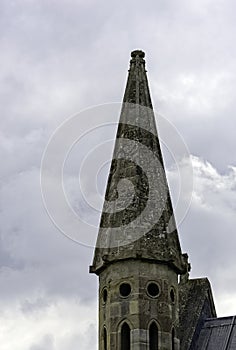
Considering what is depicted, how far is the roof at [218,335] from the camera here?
40469 millimetres

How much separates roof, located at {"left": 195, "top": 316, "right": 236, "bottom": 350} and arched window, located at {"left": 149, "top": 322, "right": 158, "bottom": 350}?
4.30m

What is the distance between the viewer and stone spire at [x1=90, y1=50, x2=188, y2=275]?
127ft

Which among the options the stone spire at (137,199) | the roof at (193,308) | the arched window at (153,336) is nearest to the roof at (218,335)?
the roof at (193,308)

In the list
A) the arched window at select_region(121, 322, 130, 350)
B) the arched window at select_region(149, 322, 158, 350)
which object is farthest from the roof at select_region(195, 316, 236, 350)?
the arched window at select_region(121, 322, 130, 350)

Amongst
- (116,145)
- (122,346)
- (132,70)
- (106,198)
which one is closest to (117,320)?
(122,346)

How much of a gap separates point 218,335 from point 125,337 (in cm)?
598

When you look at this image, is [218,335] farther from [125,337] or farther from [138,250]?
[138,250]

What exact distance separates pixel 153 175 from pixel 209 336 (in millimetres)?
7746

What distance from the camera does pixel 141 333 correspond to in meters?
36.7

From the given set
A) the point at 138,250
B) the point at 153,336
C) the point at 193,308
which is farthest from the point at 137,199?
the point at 193,308

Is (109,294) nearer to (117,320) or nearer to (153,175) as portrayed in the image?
(117,320)

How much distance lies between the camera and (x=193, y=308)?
1686 inches

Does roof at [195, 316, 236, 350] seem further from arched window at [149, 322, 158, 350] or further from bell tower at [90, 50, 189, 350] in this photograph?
arched window at [149, 322, 158, 350]

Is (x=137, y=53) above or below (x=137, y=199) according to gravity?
above
